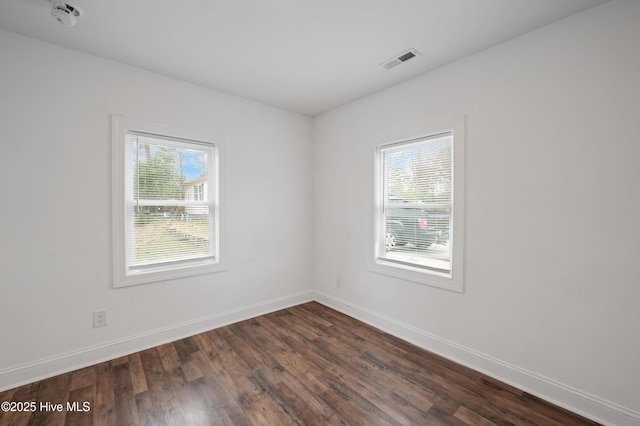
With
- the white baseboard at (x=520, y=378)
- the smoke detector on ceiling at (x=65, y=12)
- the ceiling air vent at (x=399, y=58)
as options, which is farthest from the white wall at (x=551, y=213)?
the smoke detector on ceiling at (x=65, y=12)

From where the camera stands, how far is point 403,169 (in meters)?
3.02

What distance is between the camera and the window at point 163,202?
254cm

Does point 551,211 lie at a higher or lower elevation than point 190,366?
higher

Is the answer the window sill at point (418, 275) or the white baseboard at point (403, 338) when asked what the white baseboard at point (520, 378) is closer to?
the white baseboard at point (403, 338)

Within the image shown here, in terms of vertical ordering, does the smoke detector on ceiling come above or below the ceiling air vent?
below

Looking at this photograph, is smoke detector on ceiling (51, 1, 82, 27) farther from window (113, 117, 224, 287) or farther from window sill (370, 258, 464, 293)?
window sill (370, 258, 464, 293)

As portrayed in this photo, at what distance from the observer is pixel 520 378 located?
2088 mm

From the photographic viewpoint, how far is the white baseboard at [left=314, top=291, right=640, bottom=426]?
1.74m

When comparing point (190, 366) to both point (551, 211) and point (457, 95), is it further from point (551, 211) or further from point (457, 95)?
point (457, 95)

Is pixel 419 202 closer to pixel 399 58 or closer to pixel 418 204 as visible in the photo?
pixel 418 204

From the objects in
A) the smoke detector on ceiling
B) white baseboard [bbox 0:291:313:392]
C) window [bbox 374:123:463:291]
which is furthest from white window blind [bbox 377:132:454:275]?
the smoke detector on ceiling

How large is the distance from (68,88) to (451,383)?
13.0 feet

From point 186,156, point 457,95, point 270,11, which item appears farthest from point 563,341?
point 186,156

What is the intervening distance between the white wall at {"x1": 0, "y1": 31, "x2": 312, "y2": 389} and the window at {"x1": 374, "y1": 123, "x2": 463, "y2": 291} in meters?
1.84
